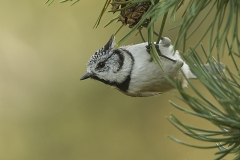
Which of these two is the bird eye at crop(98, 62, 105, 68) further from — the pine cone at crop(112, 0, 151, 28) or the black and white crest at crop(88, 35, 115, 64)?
the pine cone at crop(112, 0, 151, 28)

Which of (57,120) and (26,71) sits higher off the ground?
(26,71)

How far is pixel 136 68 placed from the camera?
3.75 feet

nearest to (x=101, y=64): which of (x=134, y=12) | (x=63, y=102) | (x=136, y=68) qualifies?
(x=136, y=68)

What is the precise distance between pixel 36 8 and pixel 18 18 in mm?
99

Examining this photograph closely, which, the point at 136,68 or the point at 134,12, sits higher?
the point at 134,12

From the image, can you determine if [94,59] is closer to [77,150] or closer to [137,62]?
[137,62]

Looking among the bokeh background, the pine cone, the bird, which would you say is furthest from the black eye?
the bokeh background

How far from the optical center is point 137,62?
1.14 meters

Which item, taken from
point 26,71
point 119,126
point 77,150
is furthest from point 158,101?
point 26,71

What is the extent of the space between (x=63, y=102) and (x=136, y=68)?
888 mm

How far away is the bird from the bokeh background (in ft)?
2.36

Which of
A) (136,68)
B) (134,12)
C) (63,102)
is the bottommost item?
(63,102)

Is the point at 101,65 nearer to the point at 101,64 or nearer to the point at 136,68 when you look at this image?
the point at 101,64

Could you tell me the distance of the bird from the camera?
1.11m
